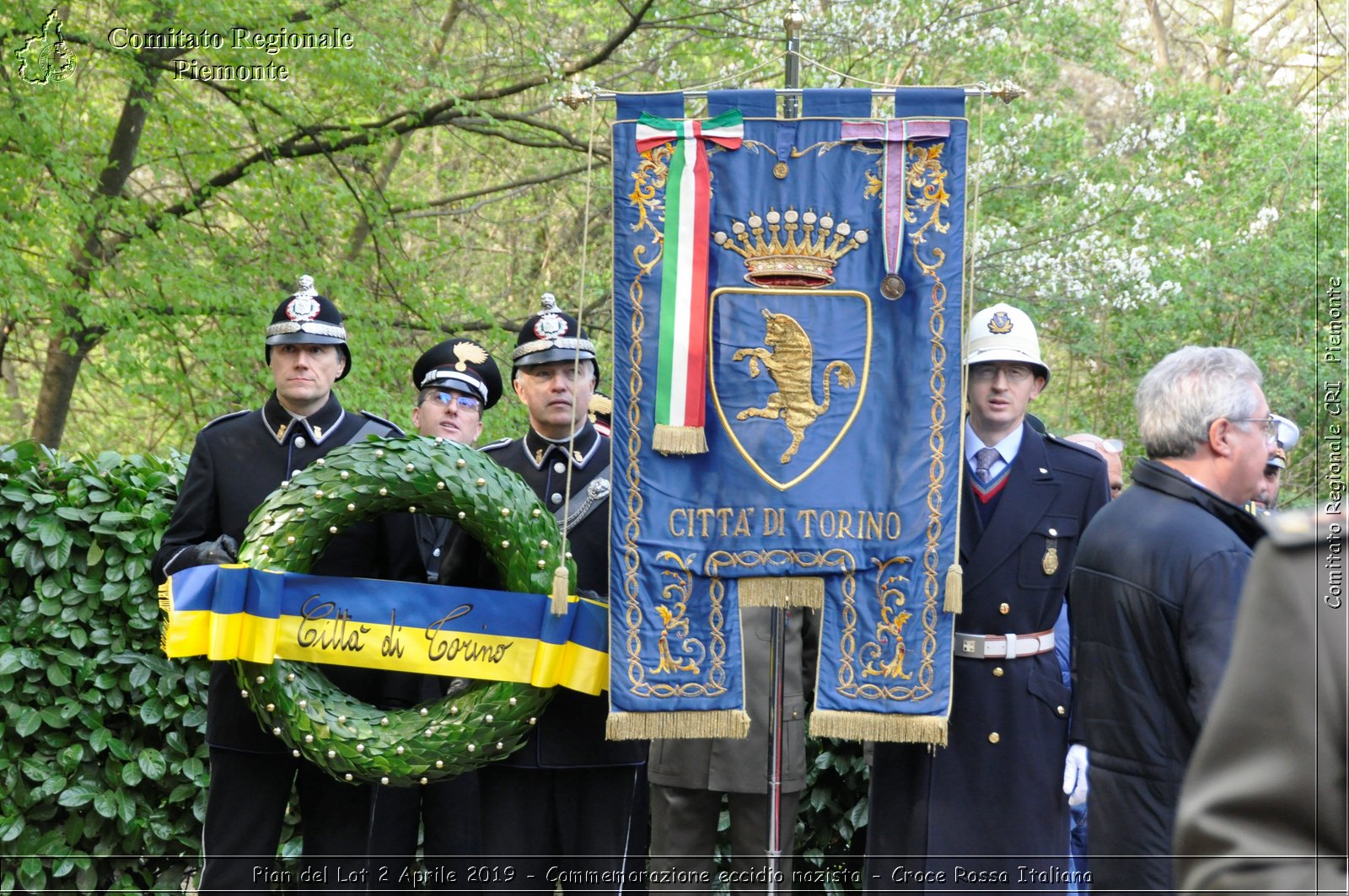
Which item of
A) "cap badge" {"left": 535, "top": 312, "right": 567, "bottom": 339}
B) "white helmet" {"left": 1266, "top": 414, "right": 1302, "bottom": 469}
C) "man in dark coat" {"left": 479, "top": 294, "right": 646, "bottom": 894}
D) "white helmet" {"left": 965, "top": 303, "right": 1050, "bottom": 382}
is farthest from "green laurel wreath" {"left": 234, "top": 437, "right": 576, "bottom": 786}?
"white helmet" {"left": 1266, "top": 414, "right": 1302, "bottom": 469}

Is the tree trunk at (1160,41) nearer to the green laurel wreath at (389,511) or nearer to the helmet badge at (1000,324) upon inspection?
the helmet badge at (1000,324)

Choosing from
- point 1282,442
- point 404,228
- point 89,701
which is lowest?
point 89,701

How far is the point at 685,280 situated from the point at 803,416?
56 centimetres

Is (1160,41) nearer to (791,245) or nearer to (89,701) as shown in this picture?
(791,245)

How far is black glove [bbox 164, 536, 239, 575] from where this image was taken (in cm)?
429

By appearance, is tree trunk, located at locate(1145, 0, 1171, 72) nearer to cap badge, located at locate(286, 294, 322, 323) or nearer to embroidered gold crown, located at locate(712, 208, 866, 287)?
embroidered gold crown, located at locate(712, 208, 866, 287)

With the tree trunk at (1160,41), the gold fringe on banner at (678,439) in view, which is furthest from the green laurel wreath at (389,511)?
the tree trunk at (1160,41)

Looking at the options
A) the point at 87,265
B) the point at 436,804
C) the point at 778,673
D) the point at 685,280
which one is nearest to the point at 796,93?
the point at 685,280

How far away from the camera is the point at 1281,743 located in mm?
1346

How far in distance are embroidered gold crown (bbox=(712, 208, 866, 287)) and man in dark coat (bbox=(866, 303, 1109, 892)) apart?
60 centimetres

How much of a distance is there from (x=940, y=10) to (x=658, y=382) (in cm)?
786

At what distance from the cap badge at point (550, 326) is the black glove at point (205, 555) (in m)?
1.28

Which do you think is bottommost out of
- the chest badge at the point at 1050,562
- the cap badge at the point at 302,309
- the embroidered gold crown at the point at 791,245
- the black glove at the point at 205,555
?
the black glove at the point at 205,555

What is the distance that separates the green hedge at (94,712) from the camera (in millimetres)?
5254
